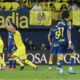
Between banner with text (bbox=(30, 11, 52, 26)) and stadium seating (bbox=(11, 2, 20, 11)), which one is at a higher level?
stadium seating (bbox=(11, 2, 20, 11))

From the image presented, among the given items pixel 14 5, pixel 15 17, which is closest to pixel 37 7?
Result: pixel 15 17

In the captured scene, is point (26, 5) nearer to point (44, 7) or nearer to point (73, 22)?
point (44, 7)

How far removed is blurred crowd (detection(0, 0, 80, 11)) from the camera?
19.8 metres

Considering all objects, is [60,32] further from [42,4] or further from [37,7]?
[42,4]

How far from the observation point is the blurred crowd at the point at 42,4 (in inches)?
781

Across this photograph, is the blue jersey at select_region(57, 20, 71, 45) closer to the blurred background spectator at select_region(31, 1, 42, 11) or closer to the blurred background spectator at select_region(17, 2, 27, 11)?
the blurred background spectator at select_region(17, 2, 27, 11)

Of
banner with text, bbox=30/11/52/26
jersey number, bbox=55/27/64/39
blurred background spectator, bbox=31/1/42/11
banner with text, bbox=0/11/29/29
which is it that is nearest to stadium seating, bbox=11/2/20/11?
banner with text, bbox=0/11/29/29

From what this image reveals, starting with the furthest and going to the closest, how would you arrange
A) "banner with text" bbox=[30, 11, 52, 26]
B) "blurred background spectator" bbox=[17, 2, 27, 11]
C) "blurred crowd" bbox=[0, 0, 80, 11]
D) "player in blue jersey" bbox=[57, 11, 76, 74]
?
"blurred crowd" bbox=[0, 0, 80, 11] → "banner with text" bbox=[30, 11, 52, 26] → "blurred background spectator" bbox=[17, 2, 27, 11] → "player in blue jersey" bbox=[57, 11, 76, 74]

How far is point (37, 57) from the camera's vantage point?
56.0 ft

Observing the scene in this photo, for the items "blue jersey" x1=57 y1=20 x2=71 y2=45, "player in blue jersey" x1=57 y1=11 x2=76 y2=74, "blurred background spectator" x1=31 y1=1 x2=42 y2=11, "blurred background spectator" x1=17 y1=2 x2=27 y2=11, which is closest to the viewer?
"player in blue jersey" x1=57 y1=11 x2=76 y2=74

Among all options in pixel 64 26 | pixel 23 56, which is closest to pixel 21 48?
pixel 23 56

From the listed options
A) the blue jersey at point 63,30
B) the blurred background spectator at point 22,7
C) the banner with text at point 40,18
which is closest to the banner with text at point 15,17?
the blurred background spectator at point 22,7

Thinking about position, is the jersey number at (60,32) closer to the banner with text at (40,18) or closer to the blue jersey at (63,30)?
the blue jersey at (63,30)

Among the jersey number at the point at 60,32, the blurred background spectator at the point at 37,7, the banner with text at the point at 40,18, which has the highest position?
the blurred background spectator at the point at 37,7
